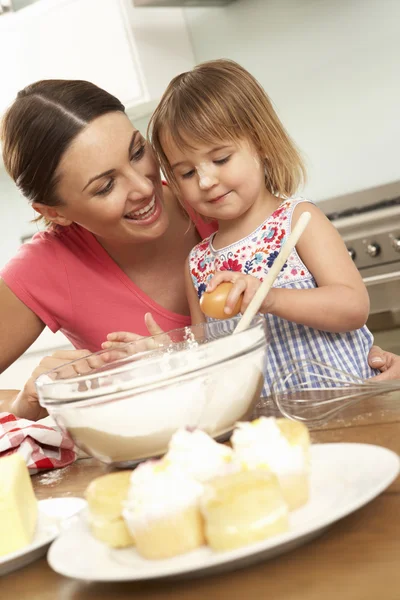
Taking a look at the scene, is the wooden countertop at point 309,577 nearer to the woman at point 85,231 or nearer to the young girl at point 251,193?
the woman at point 85,231

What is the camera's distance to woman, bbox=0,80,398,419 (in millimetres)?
1401

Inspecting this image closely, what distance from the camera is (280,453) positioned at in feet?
1.71

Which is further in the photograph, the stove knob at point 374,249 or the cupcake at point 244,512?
the stove knob at point 374,249

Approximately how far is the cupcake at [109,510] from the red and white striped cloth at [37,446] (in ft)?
1.29

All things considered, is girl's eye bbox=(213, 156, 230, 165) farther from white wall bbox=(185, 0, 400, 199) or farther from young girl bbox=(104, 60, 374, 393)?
white wall bbox=(185, 0, 400, 199)

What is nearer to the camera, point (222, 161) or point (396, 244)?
point (222, 161)

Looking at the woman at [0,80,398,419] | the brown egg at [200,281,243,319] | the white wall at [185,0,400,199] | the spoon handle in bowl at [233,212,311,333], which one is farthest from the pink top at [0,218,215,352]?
the white wall at [185,0,400,199]

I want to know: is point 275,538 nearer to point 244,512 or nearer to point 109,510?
point 244,512

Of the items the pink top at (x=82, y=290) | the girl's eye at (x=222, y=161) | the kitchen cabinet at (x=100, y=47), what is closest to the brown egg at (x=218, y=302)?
the girl's eye at (x=222, y=161)

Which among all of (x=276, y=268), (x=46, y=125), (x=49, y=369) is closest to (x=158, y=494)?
(x=276, y=268)

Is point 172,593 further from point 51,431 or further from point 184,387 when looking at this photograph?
point 51,431

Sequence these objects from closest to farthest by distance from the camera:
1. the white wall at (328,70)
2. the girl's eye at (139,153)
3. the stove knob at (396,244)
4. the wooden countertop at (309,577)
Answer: the wooden countertop at (309,577)
the girl's eye at (139,153)
the stove knob at (396,244)
the white wall at (328,70)

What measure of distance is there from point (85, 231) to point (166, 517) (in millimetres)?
1312

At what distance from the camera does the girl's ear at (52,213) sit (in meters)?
1.57
